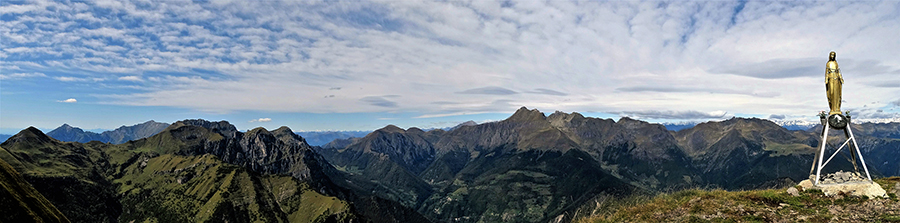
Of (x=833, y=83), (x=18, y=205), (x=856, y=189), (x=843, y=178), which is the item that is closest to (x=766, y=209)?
(x=856, y=189)

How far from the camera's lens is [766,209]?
115 feet

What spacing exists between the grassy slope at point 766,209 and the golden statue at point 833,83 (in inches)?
369

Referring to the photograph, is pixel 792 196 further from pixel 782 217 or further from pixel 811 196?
pixel 782 217

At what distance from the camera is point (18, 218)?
30594mm

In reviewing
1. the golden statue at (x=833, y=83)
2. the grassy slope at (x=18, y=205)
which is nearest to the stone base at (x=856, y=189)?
the golden statue at (x=833, y=83)

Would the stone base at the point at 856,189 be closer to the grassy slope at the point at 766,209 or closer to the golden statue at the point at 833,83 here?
the grassy slope at the point at 766,209

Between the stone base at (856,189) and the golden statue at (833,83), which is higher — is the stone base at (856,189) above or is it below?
below

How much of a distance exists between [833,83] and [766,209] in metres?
18.6

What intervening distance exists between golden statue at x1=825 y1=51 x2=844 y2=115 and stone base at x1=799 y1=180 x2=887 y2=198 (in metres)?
9.12

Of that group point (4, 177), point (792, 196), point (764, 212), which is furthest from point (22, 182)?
point (792, 196)

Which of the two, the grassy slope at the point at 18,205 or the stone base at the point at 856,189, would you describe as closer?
the grassy slope at the point at 18,205

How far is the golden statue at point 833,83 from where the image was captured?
132ft

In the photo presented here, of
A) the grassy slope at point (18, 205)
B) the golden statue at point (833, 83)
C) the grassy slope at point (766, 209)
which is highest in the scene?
the golden statue at point (833, 83)

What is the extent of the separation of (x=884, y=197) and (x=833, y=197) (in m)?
3.50
